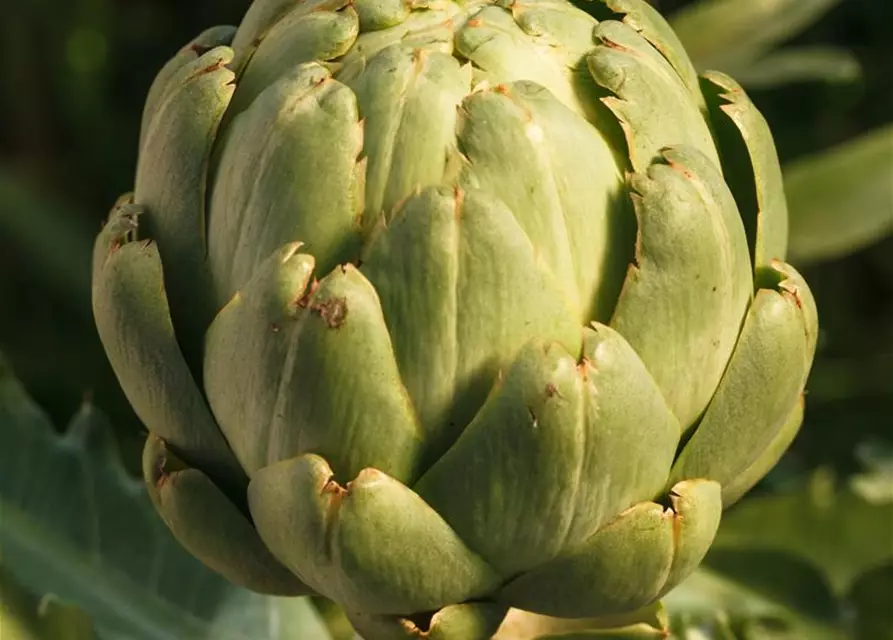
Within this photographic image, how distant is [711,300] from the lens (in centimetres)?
66

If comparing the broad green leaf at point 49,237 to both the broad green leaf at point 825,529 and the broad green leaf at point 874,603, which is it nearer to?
the broad green leaf at point 825,529

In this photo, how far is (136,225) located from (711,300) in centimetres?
32

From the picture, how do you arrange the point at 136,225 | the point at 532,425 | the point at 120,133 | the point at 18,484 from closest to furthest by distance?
the point at 532,425, the point at 136,225, the point at 18,484, the point at 120,133

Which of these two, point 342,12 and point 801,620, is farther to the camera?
point 801,620

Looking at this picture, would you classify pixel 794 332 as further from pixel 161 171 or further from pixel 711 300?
pixel 161 171

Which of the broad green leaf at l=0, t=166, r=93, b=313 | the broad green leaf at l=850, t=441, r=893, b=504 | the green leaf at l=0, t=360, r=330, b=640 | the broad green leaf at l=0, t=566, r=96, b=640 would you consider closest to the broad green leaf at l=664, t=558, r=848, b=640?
the broad green leaf at l=850, t=441, r=893, b=504

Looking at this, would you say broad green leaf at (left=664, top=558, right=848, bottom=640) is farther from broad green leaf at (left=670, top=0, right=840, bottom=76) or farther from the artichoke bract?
broad green leaf at (left=670, top=0, right=840, bottom=76)

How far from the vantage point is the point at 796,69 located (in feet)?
4.11

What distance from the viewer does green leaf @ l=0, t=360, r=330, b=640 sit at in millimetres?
976

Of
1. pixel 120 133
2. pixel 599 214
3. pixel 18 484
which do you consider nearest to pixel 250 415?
pixel 599 214

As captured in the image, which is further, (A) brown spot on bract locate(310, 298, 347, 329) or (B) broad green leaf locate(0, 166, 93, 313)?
(B) broad green leaf locate(0, 166, 93, 313)

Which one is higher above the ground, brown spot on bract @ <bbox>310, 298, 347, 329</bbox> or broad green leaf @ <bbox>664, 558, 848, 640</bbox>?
brown spot on bract @ <bbox>310, 298, 347, 329</bbox>

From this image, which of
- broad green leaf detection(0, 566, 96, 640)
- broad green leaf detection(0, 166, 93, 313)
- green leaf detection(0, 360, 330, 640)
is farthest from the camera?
broad green leaf detection(0, 166, 93, 313)

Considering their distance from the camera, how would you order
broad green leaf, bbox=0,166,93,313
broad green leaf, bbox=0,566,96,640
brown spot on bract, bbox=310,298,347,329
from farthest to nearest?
broad green leaf, bbox=0,166,93,313
broad green leaf, bbox=0,566,96,640
brown spot on bract, bbox=310,298,347,329
